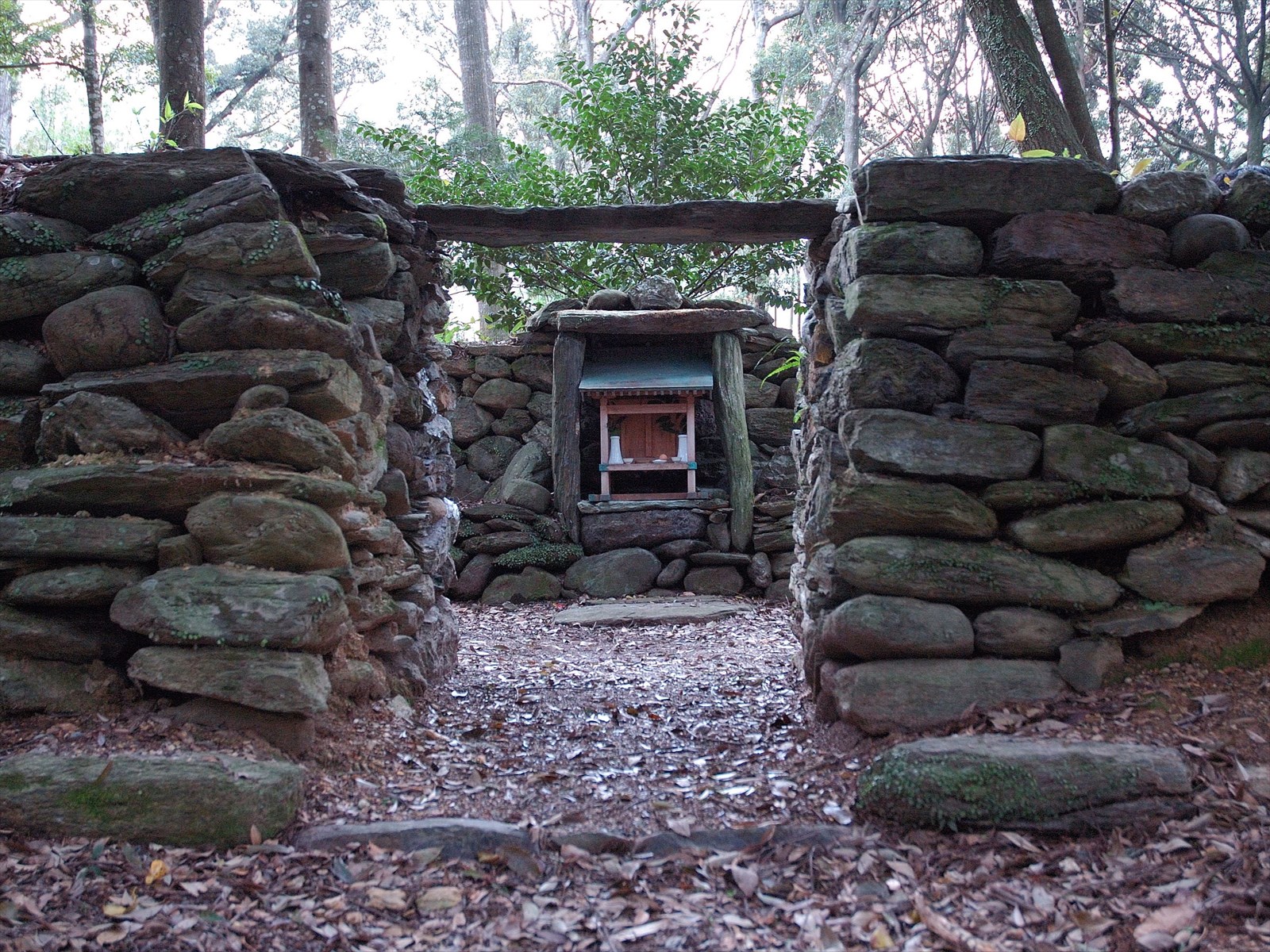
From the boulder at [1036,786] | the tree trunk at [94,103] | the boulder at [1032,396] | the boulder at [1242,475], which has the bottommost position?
the boulder at [1036,786]

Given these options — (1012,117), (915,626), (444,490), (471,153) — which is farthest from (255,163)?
(471,153)

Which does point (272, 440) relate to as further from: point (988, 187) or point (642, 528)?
point (642, 528)

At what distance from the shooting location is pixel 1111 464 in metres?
3.32

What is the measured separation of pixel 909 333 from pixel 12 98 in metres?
21.1

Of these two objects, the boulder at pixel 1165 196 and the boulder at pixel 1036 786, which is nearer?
the boulder at pixel 1036 786

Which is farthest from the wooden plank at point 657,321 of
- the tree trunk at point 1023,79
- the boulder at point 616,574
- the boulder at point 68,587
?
the boulder at point 68,587

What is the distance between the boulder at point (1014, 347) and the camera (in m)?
3.44

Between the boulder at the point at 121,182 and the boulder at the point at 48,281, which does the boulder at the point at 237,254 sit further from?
the boulder at the point at 121,182

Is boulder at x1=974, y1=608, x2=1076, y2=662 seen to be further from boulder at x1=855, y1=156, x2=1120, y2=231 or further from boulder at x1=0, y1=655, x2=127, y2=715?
boulder at x1=0, y1=655, x2=127, y2=715

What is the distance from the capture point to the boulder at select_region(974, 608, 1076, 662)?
3.22 m

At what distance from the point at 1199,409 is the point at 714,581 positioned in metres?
4.98

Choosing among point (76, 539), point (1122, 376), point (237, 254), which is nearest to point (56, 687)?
point (76, 539)

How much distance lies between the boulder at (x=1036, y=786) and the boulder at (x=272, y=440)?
241 centimetres

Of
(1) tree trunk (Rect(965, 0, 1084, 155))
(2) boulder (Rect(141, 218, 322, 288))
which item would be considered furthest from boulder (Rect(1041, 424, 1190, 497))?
(2) boulder (Rect(141, 218, 322, 288))
